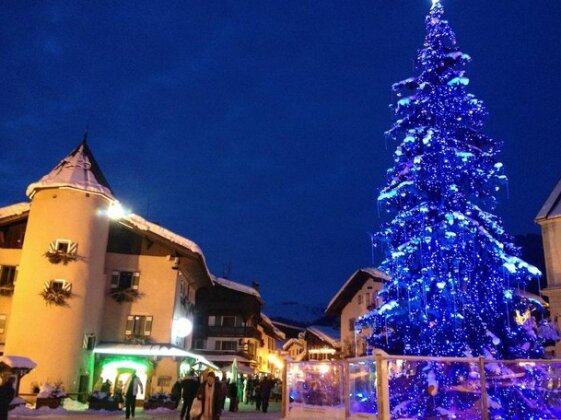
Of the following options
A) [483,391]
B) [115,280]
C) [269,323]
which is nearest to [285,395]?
[483,391]

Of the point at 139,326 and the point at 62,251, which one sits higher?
the point at 62,251

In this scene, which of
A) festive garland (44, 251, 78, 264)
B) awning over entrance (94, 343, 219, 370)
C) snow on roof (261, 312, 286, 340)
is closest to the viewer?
festive garland (44, 251, 78, 264)

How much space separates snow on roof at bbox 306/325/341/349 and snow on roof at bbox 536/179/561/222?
2928cm

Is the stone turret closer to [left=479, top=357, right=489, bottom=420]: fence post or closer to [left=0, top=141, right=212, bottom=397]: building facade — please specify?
[left=0, top=141, right=212, bottom=397]: building facade

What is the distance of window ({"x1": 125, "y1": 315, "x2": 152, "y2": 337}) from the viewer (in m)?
33.2

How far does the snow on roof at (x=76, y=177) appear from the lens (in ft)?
104

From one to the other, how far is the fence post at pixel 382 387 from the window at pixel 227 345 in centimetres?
4344

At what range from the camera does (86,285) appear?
31016mm

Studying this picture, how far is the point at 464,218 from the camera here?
54.9 feet

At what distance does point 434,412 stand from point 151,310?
73.5ft

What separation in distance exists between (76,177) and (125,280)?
6.70 m

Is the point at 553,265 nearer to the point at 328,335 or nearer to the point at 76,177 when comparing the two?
the point at 76,177

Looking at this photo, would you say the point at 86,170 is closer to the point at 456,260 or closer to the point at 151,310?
the point at 151,310

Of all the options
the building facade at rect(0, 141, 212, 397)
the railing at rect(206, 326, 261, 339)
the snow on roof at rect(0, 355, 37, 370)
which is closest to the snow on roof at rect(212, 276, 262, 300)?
the railing at rect(206, 326, 261, 339)
